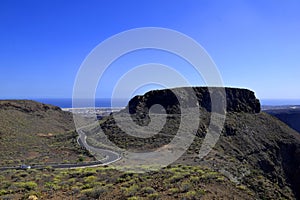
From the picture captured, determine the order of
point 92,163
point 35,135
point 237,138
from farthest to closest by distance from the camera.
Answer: point 35,135, point 237,138, point 92,163

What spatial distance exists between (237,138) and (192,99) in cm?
1286

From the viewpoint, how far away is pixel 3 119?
59656 mm

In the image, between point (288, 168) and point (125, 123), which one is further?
point (125, 123)

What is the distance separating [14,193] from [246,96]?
56142mm

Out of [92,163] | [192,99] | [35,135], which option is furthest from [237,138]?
[35,135]

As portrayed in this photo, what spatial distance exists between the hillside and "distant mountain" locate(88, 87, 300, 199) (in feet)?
19.7

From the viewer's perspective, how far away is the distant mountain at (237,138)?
124ft

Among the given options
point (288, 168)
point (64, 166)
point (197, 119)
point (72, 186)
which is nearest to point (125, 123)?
point (197, 119)

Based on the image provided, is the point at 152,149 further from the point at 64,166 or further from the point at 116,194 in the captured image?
the point at 116,194

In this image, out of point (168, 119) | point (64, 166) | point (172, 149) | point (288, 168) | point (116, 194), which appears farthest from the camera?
point (168, 119)

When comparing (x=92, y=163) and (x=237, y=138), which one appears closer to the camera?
(x=92, y=163)

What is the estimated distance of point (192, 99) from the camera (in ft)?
188

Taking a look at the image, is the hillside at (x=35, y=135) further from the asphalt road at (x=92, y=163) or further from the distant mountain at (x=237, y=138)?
the distant mountain at (x=237, y=138)

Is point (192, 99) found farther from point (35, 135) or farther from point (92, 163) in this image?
point (92, 163)
